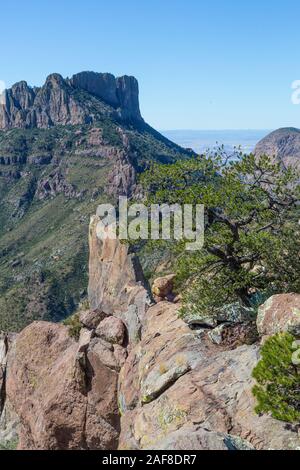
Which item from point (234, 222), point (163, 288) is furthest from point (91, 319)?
point (234, 222)

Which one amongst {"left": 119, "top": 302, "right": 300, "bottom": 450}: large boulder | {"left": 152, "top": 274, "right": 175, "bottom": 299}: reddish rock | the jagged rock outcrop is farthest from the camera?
the jagged rock outcrop

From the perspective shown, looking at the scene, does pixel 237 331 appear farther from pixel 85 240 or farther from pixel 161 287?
pixel 85 240

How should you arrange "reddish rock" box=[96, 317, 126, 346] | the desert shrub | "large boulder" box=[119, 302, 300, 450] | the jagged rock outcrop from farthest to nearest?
the jagged rock outcrop < "reddish rock" box=[96, 317, 126, 346] < the desert shrub < "large boulder" box=[119, 302, 300, 450]

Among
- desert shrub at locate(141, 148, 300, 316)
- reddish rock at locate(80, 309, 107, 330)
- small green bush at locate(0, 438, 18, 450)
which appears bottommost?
small green bush at locate(0, 438, 18, 450)

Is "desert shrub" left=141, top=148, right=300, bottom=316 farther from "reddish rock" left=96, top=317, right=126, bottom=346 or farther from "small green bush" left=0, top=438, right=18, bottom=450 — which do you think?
"small green bush" left=0, top=438, right=18, bottom=450

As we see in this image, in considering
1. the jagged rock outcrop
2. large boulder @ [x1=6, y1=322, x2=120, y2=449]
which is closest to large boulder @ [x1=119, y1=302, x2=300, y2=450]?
large boulder @ [x1=6, y1=322, x2=120, y2=449]

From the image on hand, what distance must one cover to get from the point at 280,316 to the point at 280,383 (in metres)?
4.49

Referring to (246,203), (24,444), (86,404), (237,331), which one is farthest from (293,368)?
(24,444)

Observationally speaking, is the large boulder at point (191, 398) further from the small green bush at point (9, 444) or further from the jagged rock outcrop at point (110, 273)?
the jagged rock outcrop at point (110, 273)

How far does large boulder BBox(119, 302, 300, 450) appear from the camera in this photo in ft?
45.5

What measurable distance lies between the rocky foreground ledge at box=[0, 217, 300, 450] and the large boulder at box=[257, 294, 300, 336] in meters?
0.04

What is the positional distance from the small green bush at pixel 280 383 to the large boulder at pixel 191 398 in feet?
3.65

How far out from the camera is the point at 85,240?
18275 cm

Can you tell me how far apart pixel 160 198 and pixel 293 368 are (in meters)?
11.0
